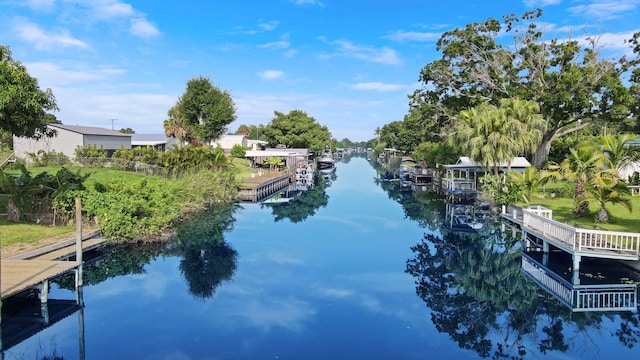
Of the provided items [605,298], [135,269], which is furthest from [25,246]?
[605,298]

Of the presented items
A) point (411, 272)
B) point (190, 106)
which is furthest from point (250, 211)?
point (190, 106)

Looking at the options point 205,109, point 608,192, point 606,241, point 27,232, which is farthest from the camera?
point 205,109

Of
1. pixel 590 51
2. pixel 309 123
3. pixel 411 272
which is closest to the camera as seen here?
pixel 411 272

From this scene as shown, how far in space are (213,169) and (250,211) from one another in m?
7.47

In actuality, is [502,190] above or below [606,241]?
above

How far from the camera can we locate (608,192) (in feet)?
63.7

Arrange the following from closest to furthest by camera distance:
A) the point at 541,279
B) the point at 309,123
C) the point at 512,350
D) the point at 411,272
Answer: the point at 512,350
the point at 541,279
the point at 411,272
the point at 309,123

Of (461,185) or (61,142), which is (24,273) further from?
(61,142)

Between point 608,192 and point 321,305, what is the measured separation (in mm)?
13183

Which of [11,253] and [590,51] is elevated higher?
[590,51]

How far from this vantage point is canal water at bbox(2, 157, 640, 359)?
11.0m

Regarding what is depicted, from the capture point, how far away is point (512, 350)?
11086 millimetres

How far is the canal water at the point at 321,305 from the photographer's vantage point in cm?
1105

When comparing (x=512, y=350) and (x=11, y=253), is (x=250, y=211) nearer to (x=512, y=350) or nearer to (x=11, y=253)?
(x=11, y=253)
